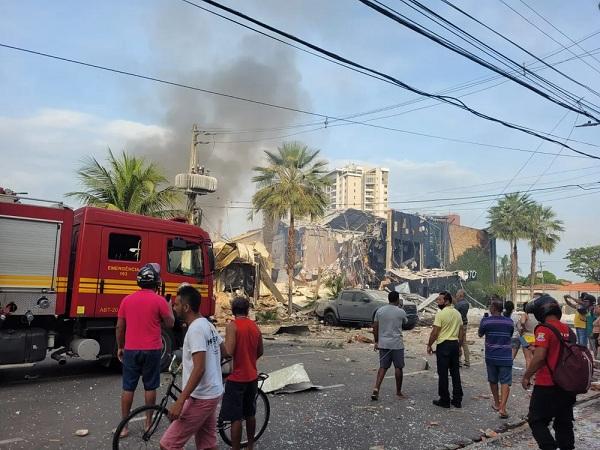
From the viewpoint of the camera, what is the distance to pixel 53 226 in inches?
310

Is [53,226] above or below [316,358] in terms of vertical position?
above

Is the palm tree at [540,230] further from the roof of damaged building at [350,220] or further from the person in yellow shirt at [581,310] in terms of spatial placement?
the person in yellow shirt at [581,310]

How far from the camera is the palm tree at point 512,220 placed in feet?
131

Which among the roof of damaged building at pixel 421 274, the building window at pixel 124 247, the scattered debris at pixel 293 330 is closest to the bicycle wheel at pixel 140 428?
the building window at pixel 124 247

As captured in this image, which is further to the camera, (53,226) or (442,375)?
(53,226)

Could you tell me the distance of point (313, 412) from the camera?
6.51m

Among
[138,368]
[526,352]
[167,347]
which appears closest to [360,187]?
[526,352]

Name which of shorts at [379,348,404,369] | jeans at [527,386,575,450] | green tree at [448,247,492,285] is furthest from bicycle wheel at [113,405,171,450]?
green tree at [448,247,492,285]

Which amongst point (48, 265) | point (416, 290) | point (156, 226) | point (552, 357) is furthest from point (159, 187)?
point (416, 290)

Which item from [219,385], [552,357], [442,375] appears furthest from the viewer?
[442,375]

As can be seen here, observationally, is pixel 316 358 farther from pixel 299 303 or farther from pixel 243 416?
pixel 299 303

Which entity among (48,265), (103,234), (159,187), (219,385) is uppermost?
(159,187)

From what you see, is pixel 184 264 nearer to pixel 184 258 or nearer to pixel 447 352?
pixel 184 258

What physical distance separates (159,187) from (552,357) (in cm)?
1386
